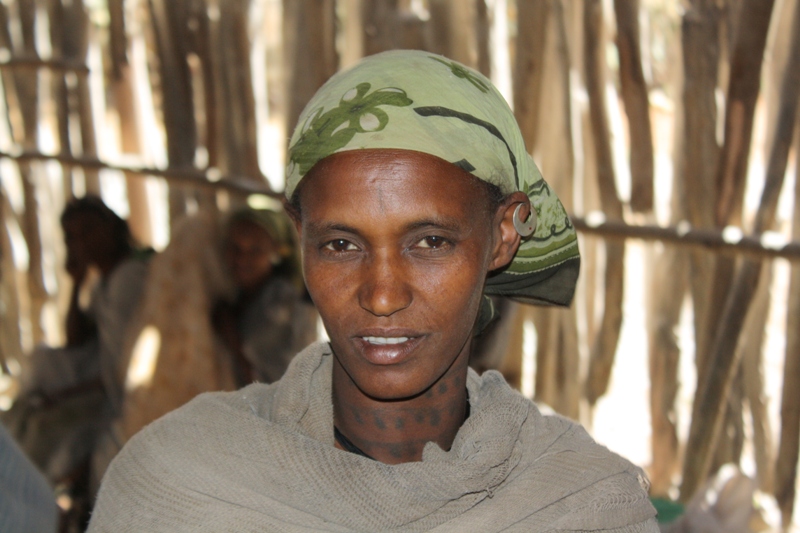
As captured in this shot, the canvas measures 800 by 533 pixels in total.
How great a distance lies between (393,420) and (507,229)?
0.36 meters

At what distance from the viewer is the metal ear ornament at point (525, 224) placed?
1351 millimetres

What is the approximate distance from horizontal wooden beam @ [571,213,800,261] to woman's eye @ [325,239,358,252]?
5.95 feet

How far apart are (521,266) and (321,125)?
422 millimetres

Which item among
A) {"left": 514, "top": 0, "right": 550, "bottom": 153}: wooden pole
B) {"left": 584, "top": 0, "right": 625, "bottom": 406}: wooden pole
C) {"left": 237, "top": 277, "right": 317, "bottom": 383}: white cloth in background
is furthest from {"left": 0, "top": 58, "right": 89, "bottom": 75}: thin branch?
{"left": 584, "top": 0, "right": 625, "bottom": 406}: wooden pole

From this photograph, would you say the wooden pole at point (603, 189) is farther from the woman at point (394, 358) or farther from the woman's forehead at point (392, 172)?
the woman's forehead at point (392, 172)

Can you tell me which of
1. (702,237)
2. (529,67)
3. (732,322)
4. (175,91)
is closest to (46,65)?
(175,91)

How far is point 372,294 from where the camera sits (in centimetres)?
123

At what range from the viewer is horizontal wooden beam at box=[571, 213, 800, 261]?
264 centimetres

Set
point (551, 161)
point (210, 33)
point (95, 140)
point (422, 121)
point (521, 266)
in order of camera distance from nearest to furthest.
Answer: point (422, 121) < point (521, 266) < point (551, 161) < point (210, 33) < point (95, 140)

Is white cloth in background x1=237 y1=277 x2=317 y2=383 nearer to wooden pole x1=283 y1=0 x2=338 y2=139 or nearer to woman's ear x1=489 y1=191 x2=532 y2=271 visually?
wooden pole x1=283 y1=0 x2=338 y2=139

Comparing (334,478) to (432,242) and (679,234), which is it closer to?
(432,242)

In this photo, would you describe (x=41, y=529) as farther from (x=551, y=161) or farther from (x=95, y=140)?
(x=95, y=140)

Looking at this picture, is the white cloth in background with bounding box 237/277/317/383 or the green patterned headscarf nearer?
the green patterned headscarf

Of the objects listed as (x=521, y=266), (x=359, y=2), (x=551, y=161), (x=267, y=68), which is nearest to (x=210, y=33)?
(x=267, y=68)
